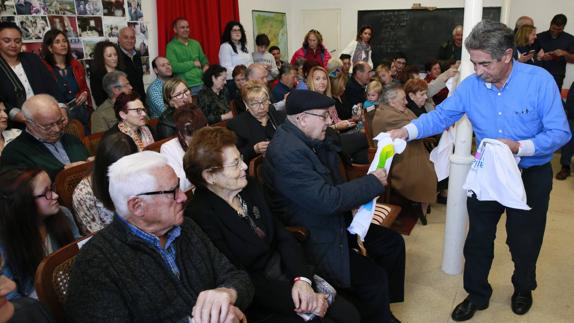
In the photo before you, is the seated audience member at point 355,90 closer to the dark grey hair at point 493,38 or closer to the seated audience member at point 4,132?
the dark grey hair at point 493,38

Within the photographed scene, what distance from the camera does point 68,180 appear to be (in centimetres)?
227

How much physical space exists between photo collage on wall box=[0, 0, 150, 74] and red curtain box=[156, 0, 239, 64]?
0.24 meters

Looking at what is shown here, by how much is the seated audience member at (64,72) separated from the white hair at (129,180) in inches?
110

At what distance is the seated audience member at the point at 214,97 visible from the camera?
15.1 ft

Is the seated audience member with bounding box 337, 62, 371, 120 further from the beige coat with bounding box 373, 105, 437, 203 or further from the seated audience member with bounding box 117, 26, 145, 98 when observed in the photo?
the seated audience member with bounding box 117, 26, 145, 98

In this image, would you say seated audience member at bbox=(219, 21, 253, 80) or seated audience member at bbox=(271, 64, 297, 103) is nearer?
Answer: seated audience member at bbox=(271, 64, 297, 103)

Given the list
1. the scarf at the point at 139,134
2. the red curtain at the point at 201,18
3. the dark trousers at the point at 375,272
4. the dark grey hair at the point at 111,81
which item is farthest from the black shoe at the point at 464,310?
the red curtain at the point at 201,18

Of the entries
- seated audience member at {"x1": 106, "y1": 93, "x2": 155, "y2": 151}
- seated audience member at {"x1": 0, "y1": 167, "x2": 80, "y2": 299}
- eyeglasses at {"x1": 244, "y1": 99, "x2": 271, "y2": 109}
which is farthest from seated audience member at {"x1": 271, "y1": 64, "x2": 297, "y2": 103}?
seated audience member at {"x1": 0, "y1": 167, "x2": 80, "y2": 299}

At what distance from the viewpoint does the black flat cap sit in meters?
2.09

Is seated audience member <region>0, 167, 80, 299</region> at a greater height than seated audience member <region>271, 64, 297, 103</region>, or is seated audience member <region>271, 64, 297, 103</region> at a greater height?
seated audience member <region>271, 64, 297, 103</region>

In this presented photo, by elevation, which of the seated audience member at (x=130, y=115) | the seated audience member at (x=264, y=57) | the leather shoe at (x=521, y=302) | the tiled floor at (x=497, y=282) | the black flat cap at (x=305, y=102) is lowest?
the tiled floor at (x=497, y=282)

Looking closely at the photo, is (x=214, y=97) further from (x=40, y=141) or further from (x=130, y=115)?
(x=40, y=141)

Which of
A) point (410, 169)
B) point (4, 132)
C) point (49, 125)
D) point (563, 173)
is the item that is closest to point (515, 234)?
point (410, 169)

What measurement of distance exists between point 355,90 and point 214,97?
1703 millimetres
